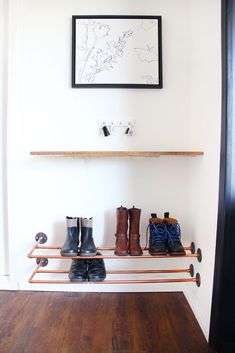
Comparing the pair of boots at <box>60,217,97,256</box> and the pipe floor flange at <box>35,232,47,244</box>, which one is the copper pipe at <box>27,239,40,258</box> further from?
the pair of boots at <box>60,217,97,256</box>

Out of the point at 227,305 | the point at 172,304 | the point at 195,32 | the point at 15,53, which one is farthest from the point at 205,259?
the point at 15,53

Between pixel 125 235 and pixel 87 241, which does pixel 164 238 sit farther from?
pixel 87 241

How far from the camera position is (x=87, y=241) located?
138cm

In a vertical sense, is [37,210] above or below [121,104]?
below

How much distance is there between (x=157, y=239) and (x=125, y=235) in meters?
0.18

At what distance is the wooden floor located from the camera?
112 cm

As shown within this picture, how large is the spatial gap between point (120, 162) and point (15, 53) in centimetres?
96

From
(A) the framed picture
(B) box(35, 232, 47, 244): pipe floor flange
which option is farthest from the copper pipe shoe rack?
(A) the framed picture

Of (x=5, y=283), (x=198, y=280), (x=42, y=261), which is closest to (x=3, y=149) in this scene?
(x=42, y=261)

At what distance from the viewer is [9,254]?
156cm

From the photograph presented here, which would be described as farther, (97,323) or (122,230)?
(122,230)

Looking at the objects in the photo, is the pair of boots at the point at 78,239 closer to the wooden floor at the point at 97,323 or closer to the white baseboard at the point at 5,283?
the wooden floor at the point at 97,323

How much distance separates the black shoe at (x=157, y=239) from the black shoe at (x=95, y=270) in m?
0.31

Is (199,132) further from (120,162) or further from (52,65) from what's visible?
(52,65)
